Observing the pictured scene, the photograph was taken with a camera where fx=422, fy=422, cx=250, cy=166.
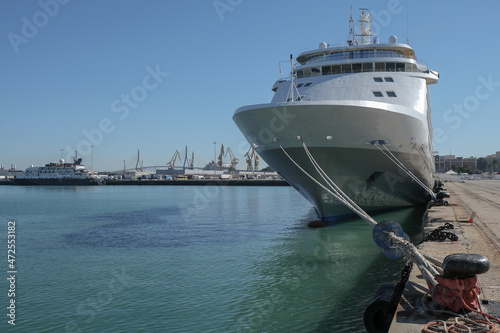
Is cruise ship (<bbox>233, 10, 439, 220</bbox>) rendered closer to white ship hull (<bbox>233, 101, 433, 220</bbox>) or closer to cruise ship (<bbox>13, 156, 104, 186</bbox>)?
white ship hull (<bbox>233, 101, 433, 220</bbox>)

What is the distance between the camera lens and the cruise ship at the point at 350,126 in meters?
16.5

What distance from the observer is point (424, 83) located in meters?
23.0

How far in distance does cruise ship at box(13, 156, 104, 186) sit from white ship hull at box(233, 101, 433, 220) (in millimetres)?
94426

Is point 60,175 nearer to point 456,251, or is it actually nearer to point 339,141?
point 339,141

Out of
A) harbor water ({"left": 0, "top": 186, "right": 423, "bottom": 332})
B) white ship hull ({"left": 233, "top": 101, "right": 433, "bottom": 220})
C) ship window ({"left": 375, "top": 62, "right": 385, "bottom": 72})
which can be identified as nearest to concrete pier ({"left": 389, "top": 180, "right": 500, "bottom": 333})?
harbor water ({"left": 0, "top": 186, "right": 423, "bottom": 332})

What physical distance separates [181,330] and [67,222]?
819 inches

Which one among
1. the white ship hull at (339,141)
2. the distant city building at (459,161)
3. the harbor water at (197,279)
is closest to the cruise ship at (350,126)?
the white ship hull at (339,141)

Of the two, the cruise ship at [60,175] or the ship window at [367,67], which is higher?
the ship window at [367,67]

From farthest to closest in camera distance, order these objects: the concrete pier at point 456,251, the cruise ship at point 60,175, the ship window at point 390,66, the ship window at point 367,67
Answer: the cruise ship at point 60,175 < the ship window at point 390,66 < the ship window at point 367,67 < the concrete pier at point 456,251

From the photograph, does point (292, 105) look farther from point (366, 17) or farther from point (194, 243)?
point (366, 17)

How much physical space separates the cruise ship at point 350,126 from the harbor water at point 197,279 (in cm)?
233

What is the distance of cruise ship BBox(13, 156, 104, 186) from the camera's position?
4095 inches

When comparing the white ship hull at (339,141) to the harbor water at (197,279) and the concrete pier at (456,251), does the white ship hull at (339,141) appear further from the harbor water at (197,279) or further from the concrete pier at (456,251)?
the concrete pier at (456,251)

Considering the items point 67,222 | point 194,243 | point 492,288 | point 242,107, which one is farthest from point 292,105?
point 67,222
